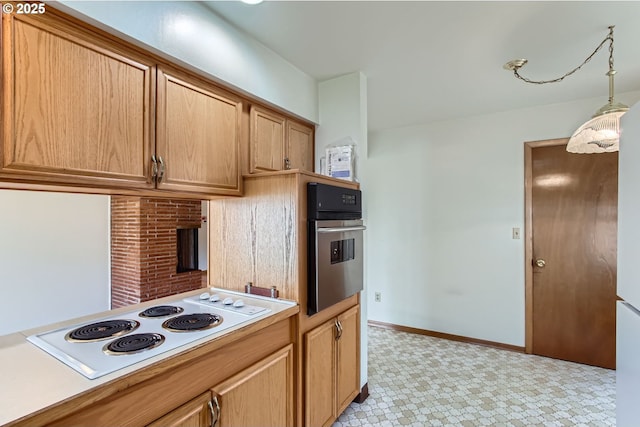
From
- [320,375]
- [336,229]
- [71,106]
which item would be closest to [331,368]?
[320,375]

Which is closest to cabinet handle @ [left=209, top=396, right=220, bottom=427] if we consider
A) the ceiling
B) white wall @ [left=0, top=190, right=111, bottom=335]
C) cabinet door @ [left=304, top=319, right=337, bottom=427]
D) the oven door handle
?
cabinet door @ [left=304, top=319, right=337, bottom=427]

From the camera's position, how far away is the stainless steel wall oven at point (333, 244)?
165cm

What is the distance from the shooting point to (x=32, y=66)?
1020mm

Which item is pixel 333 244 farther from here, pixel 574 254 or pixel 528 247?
pixel 574 254

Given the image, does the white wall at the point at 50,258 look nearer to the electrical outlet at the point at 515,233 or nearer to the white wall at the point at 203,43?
the white wall at the point at 203,43

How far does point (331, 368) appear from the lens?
1.84 metres

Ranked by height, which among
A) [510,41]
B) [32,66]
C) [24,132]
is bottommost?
[24,132]

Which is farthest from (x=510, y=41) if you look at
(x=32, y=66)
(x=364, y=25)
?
(x=32, y=66)

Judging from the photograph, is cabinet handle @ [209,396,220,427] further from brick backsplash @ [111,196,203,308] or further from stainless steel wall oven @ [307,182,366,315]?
brick backsplash @ [111,196,203,308]

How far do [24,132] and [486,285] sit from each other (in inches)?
139

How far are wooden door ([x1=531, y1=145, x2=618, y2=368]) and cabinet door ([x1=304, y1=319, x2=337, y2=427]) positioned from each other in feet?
7.38

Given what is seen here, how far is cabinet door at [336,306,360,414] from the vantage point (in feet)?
6.34

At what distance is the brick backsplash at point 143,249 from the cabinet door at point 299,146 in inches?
119

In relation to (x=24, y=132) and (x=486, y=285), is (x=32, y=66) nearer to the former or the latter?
(x=24, y=132)
